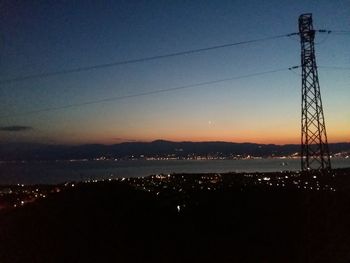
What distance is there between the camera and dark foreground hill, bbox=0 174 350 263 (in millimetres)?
12828

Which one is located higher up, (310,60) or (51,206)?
(310,60)

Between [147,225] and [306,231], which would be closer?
[306,231]

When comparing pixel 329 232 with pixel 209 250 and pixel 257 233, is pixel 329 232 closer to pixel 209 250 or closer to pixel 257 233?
pixel 257 233

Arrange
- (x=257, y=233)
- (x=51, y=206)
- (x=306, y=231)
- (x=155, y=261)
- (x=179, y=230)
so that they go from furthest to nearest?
(x=51, y=206) < (x=179, y=230) < (x=257, y=233) < (x=306, y=231) < (x=155, y=261)

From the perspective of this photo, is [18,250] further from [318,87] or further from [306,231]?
[318,87]

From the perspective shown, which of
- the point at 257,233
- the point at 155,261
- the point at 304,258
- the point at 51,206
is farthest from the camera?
the point at 51,206

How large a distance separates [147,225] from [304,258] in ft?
22.2

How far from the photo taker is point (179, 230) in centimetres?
1596

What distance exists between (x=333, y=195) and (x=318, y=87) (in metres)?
4.90

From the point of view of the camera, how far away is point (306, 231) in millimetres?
13781

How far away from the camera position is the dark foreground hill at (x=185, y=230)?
1283 cm

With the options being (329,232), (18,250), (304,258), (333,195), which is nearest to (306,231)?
(329,232)

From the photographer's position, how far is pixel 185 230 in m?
15.9

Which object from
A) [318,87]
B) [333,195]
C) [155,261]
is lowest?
[155,261]
